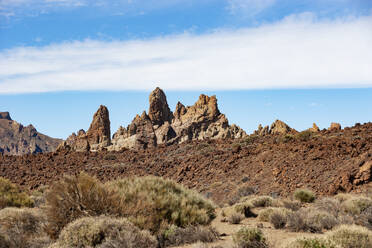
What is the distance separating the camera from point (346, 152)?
21328 mm

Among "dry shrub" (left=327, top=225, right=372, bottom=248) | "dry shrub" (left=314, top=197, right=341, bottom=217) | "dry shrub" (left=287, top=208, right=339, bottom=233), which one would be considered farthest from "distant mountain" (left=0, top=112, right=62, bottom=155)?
"dry shrub" (left=327, top=225, right=372, bottom=248)

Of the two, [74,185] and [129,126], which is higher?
[129,126]

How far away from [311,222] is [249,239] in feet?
11.1

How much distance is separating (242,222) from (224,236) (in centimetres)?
294

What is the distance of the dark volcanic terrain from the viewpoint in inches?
775

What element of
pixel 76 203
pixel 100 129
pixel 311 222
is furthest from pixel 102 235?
pixel 100 129

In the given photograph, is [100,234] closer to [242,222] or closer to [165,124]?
[242,222]

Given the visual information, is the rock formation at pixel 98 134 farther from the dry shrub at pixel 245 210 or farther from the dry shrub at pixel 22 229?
the dry shrub at pixel 22 229

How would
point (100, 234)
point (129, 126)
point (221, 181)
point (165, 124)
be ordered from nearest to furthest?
point (100, 234) < point (221, 181) < point (129, 126) < point (165, 124)

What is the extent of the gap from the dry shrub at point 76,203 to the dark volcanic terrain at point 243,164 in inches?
314

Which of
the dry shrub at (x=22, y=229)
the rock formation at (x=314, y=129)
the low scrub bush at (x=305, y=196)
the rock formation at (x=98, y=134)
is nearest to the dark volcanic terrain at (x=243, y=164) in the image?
the low scrub bush at (x=305, y=196)

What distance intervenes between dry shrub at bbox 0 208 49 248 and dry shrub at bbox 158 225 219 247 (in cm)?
293

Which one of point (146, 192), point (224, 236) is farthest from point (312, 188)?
point (146, 192)

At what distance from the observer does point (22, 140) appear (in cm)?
17900
